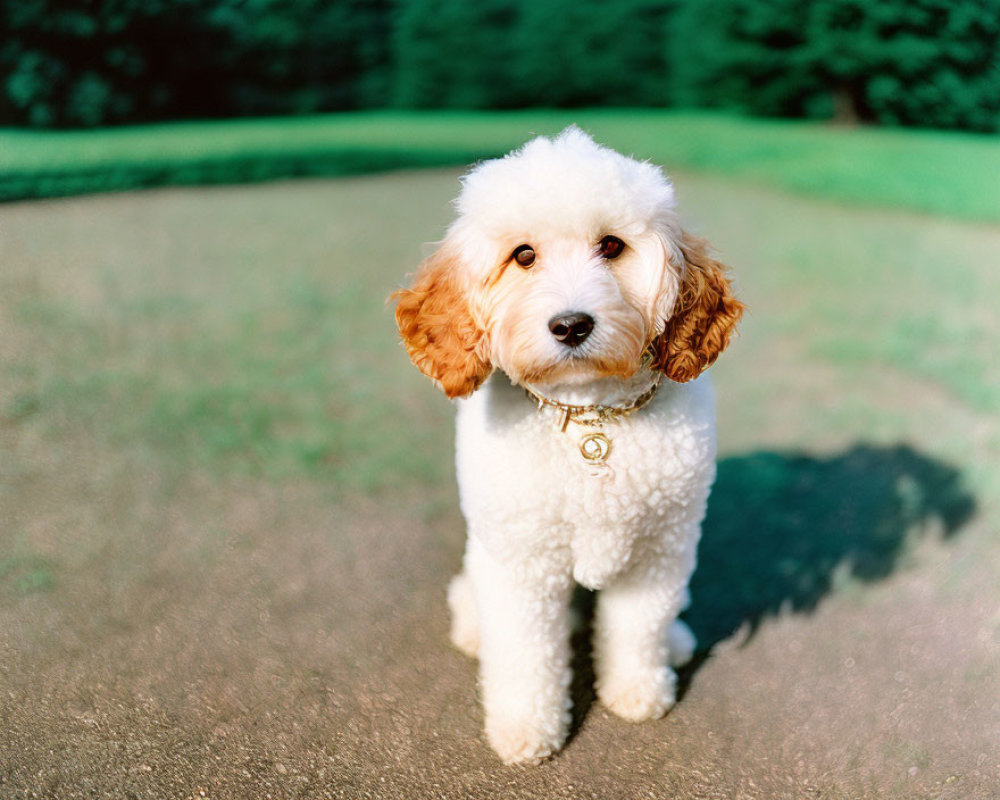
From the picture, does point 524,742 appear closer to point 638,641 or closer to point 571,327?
point 638,641

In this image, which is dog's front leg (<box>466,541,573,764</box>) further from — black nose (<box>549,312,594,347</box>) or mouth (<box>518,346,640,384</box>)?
black nose (<box>549,312,594,347</box>)

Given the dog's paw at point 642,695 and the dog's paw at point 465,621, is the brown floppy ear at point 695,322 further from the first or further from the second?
the dog's paw at point 465,621

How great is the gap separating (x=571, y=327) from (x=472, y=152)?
1255 centimetres

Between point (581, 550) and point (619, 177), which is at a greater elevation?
point (619, 177)

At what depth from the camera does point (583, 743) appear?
2525 mm

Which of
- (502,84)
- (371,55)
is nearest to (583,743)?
(371,55)

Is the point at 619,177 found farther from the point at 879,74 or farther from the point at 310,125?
the point at 310,125

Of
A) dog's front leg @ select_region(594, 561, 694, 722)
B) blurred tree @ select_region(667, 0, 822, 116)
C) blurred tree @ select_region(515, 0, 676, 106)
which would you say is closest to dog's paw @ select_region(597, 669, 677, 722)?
dog's front leg @ select_region(594, 561, 694, 722)

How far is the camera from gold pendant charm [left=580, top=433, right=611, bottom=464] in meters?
2.17

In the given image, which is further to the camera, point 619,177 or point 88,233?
point 88,233

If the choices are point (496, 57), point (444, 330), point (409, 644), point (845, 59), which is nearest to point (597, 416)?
point (444, 330)

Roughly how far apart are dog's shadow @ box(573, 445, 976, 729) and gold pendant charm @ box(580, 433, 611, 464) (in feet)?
3.08

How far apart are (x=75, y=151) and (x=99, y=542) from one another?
26.2 ft

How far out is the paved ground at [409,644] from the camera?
2.42m
